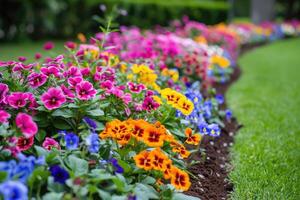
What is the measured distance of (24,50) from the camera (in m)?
9.12

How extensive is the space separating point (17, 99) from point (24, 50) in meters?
7.07

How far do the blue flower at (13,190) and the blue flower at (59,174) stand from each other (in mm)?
350

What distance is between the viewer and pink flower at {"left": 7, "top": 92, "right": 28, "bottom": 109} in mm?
2324

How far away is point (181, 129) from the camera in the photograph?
119 inches

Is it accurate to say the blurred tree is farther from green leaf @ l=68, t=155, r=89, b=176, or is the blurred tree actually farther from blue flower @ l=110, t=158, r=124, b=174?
green leaf @ l=68, t=155, r=89, b=176

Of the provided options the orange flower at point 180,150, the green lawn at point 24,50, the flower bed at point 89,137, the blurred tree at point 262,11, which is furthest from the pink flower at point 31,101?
the blurred tree at point 262,11

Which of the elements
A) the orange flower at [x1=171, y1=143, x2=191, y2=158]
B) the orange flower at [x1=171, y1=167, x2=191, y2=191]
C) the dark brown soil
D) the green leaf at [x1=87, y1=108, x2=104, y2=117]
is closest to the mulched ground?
the dark brown soil

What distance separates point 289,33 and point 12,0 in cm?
1054

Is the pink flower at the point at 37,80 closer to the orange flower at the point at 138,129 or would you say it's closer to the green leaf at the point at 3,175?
the orange flower at the point at 138,129

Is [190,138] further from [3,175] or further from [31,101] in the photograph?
[3,175]

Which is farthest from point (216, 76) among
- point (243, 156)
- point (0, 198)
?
point (0, 198)

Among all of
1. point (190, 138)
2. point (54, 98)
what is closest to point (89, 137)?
point (54, 98)

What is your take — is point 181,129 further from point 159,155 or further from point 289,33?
point 289,33

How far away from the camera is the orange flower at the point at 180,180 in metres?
2.16
